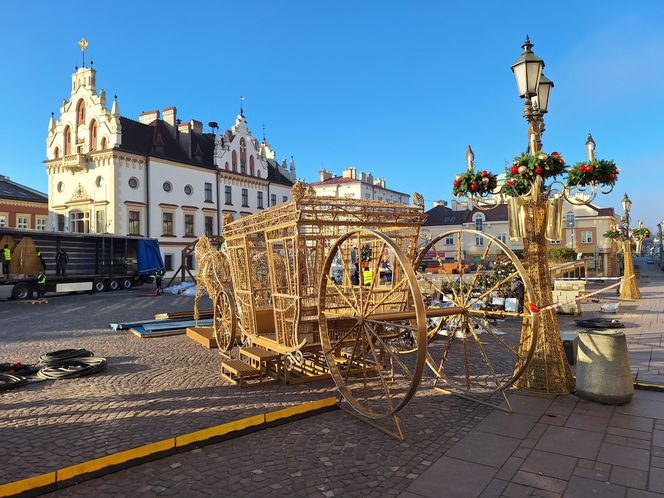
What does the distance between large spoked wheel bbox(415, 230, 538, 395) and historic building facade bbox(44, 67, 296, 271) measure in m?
24.4

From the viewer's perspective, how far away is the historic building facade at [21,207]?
39.8 m

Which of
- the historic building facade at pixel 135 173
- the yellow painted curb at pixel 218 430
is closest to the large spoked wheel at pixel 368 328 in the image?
the yellow painted curb at pixel 218 430

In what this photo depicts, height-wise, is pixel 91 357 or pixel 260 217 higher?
pixel 260 217

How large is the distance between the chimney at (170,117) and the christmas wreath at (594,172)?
3770 centimetres

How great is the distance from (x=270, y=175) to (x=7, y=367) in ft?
133

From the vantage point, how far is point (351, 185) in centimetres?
6072

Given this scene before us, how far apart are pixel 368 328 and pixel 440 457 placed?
1.51 m

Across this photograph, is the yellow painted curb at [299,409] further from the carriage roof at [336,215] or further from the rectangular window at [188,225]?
the rectangular window at [188,225]

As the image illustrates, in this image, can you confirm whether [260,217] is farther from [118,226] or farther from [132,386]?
[118,226]

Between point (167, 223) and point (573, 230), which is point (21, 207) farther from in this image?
point (573, 230)

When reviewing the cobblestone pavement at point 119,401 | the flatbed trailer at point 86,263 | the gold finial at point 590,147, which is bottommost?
the cobblestone pavement at point 119,401

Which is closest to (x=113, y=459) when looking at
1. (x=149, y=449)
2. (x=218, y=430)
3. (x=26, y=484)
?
(x=149, y=449)

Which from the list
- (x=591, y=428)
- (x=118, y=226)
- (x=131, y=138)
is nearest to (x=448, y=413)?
(x=591, y=428)

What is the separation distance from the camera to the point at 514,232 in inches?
259
